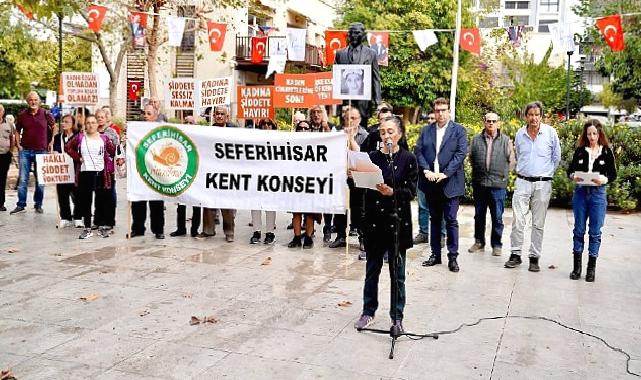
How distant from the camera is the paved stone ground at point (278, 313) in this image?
207 inches

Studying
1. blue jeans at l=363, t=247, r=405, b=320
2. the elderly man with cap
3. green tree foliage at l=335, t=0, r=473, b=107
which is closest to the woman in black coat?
the elderly man with cap

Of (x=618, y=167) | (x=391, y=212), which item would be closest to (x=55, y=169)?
(x=391, y=212)

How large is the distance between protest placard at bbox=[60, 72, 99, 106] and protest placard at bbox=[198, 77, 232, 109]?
1.88 m

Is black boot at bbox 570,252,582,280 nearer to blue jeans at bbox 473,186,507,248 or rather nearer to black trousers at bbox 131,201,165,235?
blue jeans at bbox 473,186,507,248

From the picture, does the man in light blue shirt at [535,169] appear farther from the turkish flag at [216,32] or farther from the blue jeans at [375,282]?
the turkish flag at [216,32]

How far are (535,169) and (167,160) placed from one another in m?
5.01

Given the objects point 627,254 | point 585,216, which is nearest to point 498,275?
point 585,216

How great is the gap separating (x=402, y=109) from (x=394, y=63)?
3.02 metres

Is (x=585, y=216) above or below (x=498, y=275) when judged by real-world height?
above

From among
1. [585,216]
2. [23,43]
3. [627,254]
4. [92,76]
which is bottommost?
[627,254]

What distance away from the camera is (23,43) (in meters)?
29.1

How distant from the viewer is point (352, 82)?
31.6ft

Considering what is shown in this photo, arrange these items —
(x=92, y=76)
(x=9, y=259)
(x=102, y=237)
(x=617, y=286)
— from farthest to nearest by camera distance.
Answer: (x=92, y=76)
(x=102, y=237)
(x=9, y=259)
(x=617, y=286)

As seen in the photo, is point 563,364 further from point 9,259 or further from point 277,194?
point 9,259
